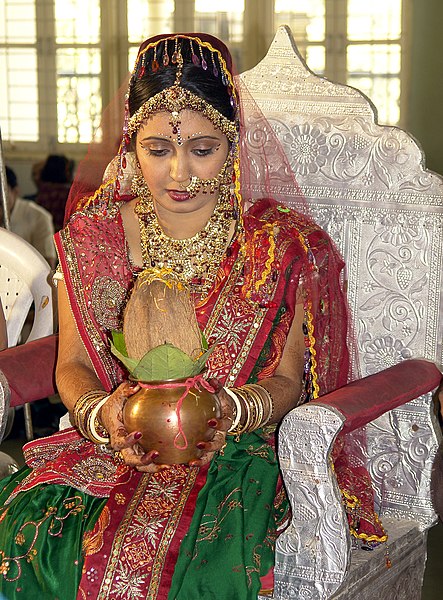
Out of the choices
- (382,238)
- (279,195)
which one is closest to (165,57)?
(279,195)

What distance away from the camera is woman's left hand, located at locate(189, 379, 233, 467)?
6.66ft

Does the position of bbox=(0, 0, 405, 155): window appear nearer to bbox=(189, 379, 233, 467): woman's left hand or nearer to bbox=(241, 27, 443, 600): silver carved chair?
bbox=(241, 27, 443, 600): silver carved chair

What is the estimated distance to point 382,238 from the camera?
8.91ft

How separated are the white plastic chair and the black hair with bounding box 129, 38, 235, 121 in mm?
874

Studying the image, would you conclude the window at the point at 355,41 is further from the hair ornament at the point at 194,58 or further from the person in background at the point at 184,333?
the hair ornament at the point at 194,58

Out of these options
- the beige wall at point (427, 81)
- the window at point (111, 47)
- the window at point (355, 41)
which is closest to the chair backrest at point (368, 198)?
the beige wall at point (427, 81)

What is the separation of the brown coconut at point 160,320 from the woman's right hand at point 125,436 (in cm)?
8

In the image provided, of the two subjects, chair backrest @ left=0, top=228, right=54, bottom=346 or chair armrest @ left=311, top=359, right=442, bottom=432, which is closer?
chair armrest @ left=311, top=359, right=442, bottom=432

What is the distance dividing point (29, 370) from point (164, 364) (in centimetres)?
70

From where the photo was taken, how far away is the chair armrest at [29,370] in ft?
8.21

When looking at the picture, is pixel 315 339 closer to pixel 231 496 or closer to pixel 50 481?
pixel 231 496

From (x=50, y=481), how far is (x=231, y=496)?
1.23ft

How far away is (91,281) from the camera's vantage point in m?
2.48

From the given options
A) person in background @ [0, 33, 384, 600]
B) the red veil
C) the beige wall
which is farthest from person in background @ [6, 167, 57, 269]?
person in background @ [0, 33, 384, 600]
